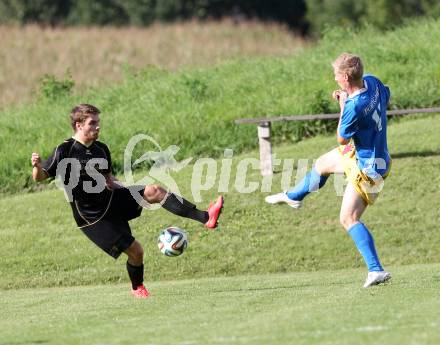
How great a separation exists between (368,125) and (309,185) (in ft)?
3.43

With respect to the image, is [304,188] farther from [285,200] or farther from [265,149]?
[265,149]

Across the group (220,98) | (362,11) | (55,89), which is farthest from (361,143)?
(362,11)

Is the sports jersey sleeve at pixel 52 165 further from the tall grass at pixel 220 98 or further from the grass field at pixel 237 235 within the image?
the tall grass at pixel 220 98

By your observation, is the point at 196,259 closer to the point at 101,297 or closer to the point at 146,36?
the point at 101,297

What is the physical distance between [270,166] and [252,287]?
6.11 metres

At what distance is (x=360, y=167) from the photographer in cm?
1023

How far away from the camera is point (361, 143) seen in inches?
403

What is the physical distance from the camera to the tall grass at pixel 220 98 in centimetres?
2089

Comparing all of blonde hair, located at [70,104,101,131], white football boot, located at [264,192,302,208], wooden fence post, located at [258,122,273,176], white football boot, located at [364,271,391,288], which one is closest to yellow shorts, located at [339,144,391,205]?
white football boot, located at [364,271,391,288]

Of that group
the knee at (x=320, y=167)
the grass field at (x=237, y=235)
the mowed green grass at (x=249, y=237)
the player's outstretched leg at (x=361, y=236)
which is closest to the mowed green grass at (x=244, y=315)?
the grass field at (x=237, y=235)

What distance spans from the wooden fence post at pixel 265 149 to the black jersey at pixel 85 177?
6.72 metres

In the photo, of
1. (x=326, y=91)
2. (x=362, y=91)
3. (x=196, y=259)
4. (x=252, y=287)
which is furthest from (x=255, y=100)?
(x=362, y=91)

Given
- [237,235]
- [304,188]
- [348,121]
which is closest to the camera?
[348,121]

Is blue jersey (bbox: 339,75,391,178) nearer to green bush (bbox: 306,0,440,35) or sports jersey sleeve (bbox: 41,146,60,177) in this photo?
sports jersey sleeve (bbox: 41,146,60,177)
